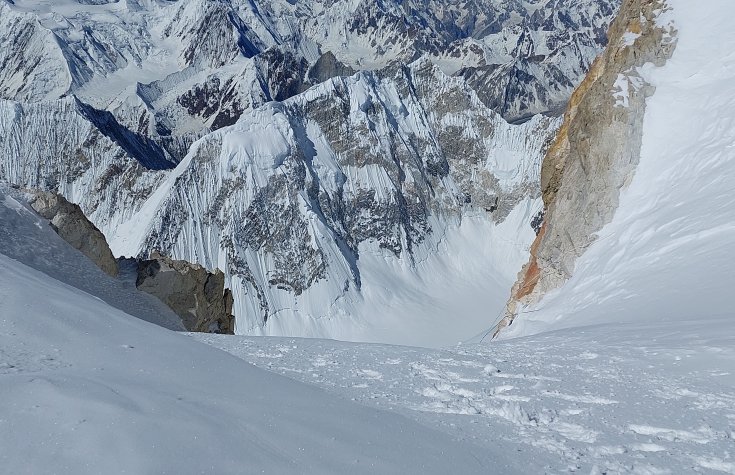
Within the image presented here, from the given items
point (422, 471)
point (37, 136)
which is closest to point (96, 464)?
point (422, 471)

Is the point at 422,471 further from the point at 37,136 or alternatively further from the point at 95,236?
the point at 37,136

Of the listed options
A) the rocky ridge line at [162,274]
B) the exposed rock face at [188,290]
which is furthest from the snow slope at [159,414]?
the exposed rock face at [188,290]

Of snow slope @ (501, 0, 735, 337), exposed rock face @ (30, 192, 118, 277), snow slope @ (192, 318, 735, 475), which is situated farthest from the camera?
exposed rock face @ (30, 192, 118, 277)

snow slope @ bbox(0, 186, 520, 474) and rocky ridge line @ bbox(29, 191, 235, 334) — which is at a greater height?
rocky ridge line @ bbox(29, 191, 235, 334)

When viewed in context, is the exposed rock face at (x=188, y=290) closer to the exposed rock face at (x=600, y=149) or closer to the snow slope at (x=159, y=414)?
the exposed rock face at (x=600, y=149)

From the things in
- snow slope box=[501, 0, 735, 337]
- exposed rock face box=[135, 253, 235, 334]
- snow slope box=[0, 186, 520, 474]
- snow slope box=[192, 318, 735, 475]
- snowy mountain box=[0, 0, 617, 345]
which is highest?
snowy mountain box=[0, 0, 617, 345]

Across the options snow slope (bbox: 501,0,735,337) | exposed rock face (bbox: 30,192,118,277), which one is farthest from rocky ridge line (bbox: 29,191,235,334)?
snow slope (bbox: 501,0,735,337)

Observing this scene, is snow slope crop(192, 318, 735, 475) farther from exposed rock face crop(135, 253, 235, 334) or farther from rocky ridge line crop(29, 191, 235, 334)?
exposed rock face crop(135, 253, 235, 334)

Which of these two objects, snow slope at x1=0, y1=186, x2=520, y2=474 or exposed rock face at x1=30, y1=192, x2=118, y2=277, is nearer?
snow slope at x1=0, y1=186, x2=520, y2=474
